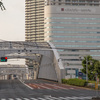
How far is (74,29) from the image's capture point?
16162cm

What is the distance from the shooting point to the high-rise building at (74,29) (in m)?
160

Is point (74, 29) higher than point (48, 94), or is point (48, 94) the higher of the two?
point (74, 29)

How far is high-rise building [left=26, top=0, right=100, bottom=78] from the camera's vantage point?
160 m

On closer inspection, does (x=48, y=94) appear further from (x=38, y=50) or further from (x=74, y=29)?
(x=74, y=29)

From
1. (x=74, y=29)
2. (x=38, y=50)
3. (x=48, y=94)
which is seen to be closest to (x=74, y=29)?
(x=74, y=29)

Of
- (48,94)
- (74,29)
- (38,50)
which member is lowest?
(48,94)

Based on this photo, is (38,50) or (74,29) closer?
(38,50)

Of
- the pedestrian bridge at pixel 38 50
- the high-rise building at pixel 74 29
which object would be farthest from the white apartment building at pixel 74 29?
the pedestrian bridge at pixel 38 50

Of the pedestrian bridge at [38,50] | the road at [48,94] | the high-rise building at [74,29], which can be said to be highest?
the high-rise building at [74,29]

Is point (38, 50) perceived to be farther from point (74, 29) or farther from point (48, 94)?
point (74, 29)

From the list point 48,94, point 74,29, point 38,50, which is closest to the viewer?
point 48,94

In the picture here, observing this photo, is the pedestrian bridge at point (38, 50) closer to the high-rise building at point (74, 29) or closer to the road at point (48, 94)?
the road at point (48, 94)

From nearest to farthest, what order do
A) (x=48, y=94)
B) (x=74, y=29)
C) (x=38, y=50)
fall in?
(x=48, y=94) → (x=38, y=50) → (x=74, y=29)

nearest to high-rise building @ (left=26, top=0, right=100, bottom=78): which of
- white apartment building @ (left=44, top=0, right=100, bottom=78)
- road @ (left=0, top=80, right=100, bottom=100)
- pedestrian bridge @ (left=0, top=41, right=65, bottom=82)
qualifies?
white apartment building @ (left=44, top=0, right=100, bottom=78)
